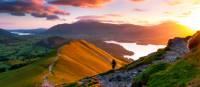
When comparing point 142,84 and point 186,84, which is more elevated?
point 186,84

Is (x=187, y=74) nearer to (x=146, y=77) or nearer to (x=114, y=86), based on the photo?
(x=146, y=77)

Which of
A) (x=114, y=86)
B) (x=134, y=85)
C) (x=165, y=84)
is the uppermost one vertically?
(x=165, y=84)

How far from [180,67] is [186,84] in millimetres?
7400

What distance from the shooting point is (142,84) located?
1902 inches

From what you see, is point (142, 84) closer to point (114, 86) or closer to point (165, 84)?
point (165, 84)

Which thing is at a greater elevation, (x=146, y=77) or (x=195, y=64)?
(x=195, y=64)

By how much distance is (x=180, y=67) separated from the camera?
128 ft

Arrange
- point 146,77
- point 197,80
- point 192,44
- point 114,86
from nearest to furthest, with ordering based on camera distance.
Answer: point 197,80 < point 192,44 < point 146,77 < point 114,86

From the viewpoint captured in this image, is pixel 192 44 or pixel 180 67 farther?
pixel 192 44

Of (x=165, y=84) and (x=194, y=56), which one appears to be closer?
(x=165, y=84)

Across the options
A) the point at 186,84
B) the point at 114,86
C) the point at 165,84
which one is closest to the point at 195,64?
the point at 165,84

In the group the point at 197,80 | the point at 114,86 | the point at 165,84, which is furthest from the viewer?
the point at 114,86

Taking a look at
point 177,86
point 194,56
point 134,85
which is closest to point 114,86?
point 134,85

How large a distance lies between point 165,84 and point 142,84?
12.7m
